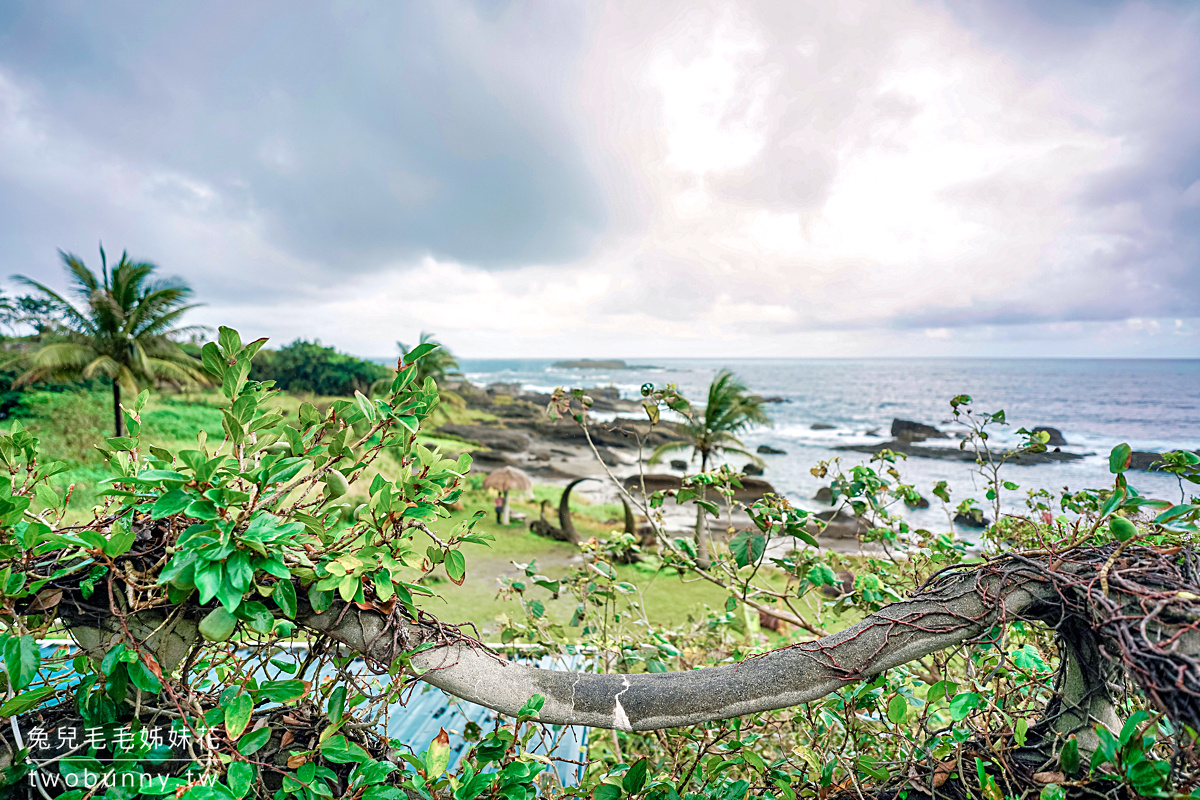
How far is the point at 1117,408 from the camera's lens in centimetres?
3797

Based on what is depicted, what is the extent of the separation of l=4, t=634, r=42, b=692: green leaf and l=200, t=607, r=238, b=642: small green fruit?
205mm

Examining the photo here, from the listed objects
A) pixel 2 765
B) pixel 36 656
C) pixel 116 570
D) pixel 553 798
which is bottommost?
pixel 553 798

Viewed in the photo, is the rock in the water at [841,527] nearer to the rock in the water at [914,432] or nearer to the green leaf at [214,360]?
the green leaf at [214,360]

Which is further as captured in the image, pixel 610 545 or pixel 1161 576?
pixel 610 545

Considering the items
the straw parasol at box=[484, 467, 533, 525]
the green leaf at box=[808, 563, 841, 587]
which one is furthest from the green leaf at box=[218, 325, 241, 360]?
the straw parasol at box=[484, 467, 533, 525]

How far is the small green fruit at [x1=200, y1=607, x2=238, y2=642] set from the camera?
27.3 inches

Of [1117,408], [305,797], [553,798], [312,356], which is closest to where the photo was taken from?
[305,797]

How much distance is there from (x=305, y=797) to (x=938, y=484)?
249 centimetres

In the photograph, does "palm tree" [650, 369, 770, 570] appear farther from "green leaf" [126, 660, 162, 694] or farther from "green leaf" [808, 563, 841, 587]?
"green leaf" [126, 660, 162, 694]

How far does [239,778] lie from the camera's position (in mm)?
734

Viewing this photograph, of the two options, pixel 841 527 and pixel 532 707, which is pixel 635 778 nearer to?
pixel 532 707

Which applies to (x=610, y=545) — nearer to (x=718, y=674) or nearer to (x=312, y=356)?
(x=718, y=674)

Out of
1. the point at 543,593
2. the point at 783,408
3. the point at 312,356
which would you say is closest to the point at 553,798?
the point at 543,593

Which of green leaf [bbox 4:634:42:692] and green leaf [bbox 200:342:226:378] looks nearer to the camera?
green leaf [bbox 4:634:42:692]
